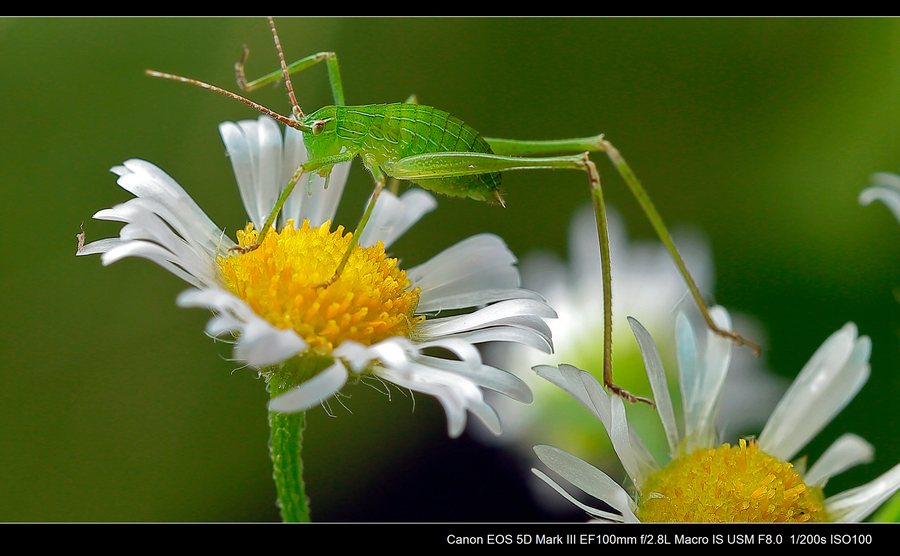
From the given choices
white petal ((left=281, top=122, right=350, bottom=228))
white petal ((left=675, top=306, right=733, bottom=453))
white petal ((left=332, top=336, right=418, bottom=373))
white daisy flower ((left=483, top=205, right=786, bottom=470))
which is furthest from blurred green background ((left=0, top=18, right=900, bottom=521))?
white petal ((left=332, top=336, right=418, bottom=373))

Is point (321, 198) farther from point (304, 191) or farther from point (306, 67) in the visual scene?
point (306, 67)

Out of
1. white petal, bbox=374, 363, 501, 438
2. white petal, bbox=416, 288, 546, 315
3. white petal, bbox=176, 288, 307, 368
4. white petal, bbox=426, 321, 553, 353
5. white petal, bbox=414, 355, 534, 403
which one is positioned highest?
white petal, bbox=176, 288, 307, 368

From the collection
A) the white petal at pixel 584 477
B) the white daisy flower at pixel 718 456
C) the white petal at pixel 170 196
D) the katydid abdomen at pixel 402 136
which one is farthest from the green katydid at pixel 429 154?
the white petal at pixel 584 477

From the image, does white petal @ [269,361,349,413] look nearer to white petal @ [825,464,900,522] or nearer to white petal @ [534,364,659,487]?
white petal @ [534,364,659,487]

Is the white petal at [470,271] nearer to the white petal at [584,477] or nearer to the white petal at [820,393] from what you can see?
the white petal at [584,477]

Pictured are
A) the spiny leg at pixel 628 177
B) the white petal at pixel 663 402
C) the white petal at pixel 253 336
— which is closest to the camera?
the white petal at pixel 253 336

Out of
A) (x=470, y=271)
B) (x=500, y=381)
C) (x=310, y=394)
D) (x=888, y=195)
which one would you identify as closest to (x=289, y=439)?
(x=310, y=394)

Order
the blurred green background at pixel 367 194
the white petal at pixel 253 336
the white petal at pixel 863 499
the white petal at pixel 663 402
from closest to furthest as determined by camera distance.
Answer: the white petal at pixel 253 336 → the white petal at pixel 863 499 → the white petal at pixel 663 402 → the blurred green background at pixel 367 194

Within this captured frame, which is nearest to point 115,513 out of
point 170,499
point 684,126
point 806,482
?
point 170,499
